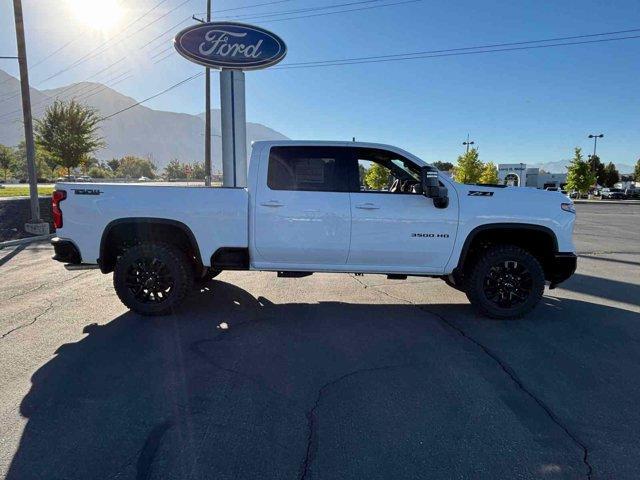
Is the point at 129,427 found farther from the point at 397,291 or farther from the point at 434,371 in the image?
the point at 397,291

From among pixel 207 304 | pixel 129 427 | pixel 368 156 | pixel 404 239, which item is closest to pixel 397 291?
pixel 404 239

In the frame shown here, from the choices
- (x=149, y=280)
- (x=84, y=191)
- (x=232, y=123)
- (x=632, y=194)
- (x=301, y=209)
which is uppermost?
(x=232, y=123)

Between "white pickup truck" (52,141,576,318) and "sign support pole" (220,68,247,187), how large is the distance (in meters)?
5.51

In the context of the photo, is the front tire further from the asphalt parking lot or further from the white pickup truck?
the asphalt parking lot

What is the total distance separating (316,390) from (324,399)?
0.14m

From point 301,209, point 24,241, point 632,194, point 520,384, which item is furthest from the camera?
point 632,194

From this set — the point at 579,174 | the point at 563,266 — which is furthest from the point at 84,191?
the point at 579,174

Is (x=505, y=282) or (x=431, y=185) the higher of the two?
(x=431, y=185)

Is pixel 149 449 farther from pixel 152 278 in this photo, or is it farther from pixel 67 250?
pixel 67 250

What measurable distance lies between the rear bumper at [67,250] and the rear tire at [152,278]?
20.5 inches

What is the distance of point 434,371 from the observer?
3391mm

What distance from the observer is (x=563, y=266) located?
4602 mm

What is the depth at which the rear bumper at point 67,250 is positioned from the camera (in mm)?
4609

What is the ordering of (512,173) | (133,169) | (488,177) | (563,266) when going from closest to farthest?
(563,266) < (512,173) < (488,177) < (133,169)
